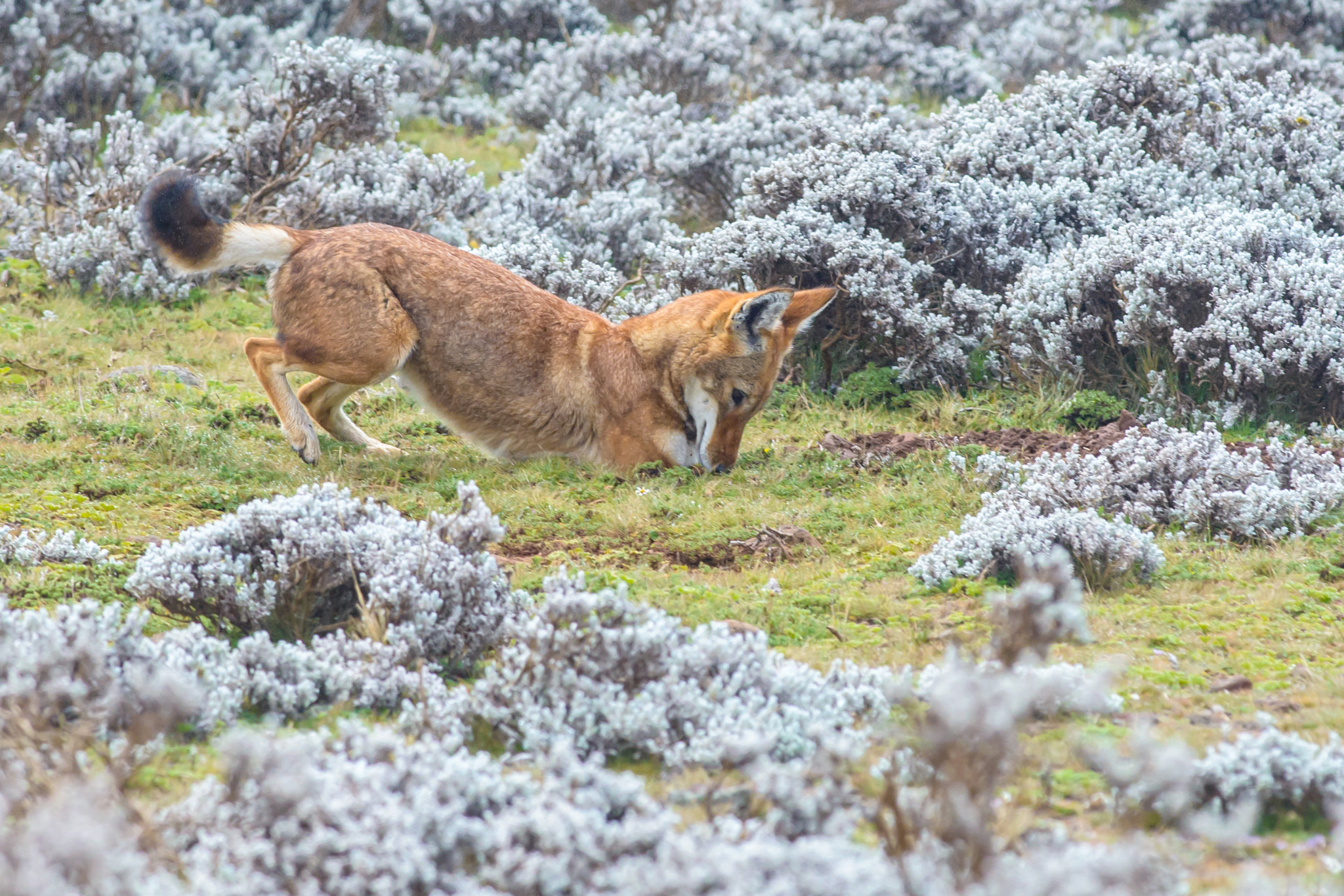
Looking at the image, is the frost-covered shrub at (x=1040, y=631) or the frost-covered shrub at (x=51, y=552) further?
the frost-covered shrub at (x=51, y=552)

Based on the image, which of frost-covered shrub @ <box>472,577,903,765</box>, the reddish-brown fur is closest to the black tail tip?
the reddish-brown fur

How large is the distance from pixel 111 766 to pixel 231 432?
16.3 feet

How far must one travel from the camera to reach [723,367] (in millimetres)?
7016

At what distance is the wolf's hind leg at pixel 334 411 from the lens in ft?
24.1

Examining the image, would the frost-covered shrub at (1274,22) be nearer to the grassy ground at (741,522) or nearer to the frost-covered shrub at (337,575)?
the grassy ground at (741,522)

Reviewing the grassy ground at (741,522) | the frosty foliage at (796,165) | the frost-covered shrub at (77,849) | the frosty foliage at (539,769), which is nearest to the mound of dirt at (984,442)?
the grassy ground at (741,522)

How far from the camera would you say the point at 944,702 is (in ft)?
7.96

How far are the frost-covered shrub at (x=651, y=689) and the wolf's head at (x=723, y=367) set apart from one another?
3248 mm

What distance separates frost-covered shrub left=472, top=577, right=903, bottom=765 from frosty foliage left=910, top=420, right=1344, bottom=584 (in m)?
1.59

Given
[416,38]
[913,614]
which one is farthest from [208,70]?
[913,614]

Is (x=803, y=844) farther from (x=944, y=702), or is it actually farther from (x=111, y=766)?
(x=111, y=766)

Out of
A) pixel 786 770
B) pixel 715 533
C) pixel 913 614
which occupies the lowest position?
pixel 715 533

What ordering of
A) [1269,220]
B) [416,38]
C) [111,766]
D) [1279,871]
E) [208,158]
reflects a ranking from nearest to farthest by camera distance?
[111,766]
[1279,871]
[1269,220]
[208,158]
[416,38]

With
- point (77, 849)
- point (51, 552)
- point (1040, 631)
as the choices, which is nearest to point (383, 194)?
point (51, 552)
